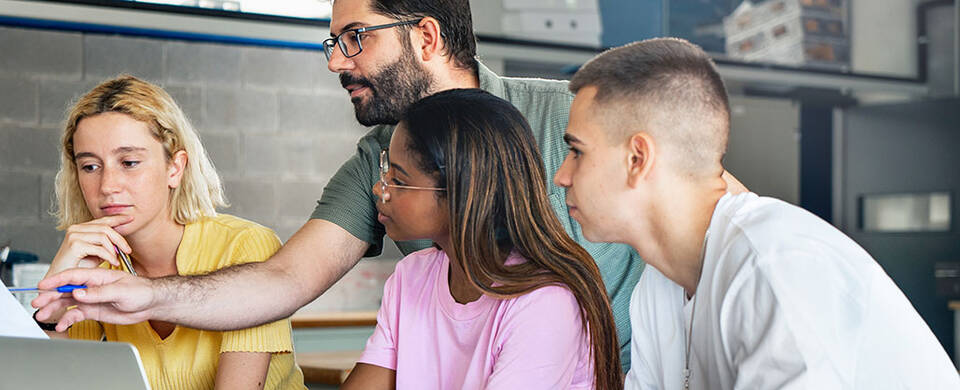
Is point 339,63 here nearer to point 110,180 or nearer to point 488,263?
point 110,180

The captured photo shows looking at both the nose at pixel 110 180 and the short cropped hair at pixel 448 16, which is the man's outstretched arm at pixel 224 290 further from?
the short cropped hair at pixel 448 16

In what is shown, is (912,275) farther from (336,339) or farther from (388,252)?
(336,339)

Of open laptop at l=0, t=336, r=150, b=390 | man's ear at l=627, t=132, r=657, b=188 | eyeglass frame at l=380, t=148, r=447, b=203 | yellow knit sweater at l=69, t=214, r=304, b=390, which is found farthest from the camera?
yellow knit sweater at l=69, t=214, r=304, b=390

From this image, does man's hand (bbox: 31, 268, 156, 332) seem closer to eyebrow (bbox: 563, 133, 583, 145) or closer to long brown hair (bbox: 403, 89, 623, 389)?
long brown hair (bbox: 403, 89, 623, 389)

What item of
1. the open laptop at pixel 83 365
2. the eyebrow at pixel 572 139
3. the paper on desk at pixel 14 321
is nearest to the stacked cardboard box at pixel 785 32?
the eyebrow at pixel 572 139

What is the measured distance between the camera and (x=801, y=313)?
958 millimetres

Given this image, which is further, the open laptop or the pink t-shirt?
the pink t-shirt

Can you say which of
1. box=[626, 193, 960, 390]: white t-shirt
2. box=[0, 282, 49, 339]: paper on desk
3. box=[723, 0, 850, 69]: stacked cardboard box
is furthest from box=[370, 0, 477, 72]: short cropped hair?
box=[723, 0, 850, 69]: stacked cardboard box

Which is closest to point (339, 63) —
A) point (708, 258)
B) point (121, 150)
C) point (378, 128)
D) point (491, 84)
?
point (378, 128)

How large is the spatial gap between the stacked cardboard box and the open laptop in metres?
4.49

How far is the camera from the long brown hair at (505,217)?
1.34 metres

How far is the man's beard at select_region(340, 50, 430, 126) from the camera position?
1695 millimetres

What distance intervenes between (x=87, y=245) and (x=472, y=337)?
0.64 metres

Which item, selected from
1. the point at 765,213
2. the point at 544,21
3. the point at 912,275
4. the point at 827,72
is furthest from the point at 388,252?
the point at 765,213
